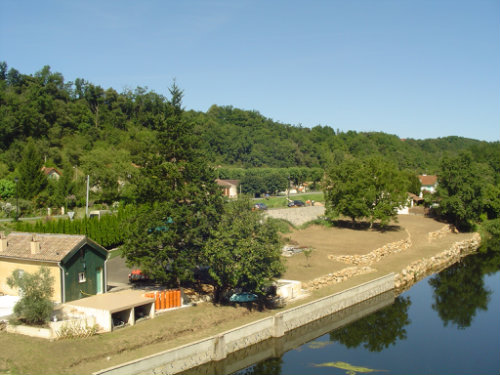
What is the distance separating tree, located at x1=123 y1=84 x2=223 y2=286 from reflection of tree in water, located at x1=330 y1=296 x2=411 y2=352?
874cm

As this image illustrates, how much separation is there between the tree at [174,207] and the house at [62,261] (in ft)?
6.10

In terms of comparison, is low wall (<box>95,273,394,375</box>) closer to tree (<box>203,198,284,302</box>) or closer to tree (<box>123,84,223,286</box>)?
tree (<box>203,198,284,302</box>)

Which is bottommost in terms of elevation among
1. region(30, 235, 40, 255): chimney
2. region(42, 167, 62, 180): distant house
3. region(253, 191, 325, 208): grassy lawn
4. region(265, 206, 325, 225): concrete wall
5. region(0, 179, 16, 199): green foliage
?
region(265, 206, 325, 225): concrete wall

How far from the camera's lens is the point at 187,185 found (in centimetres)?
2666

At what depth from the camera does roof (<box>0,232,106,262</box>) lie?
23109mm

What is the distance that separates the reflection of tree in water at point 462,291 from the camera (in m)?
30.4

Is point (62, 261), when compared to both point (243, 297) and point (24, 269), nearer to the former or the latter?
point (24, 269)

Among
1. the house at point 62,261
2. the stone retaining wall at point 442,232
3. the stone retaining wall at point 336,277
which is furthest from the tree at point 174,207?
the stone retaining wall at point 442,232

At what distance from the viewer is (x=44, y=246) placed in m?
24.0

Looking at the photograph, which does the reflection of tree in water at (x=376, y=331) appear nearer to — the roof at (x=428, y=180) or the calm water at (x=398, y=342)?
the calm water at (x=398, y=342)

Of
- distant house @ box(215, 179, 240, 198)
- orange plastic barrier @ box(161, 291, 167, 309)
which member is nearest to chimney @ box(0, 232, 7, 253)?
orange plastic barrier @ box(161, 291, 167, 309)

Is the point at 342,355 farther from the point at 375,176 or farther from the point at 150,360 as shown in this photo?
the point at 375,176

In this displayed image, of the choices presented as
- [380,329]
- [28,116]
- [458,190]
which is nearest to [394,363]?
[380,329]

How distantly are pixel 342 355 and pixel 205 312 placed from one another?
6897 mm
